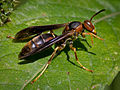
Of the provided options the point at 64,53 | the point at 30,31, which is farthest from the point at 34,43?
the point at 64,53

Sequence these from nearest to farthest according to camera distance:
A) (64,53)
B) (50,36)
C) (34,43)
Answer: (34,43) → (50,36) → (64,53)

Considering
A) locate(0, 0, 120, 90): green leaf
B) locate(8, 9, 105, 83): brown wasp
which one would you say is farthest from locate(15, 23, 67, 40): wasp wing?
locate(0, 0, 120, 90): green leaf

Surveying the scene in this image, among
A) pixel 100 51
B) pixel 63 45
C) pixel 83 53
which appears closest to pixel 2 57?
pixel 63 45

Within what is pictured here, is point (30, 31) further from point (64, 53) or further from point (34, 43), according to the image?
point (64, 53)

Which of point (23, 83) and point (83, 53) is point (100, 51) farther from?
point (23, 83)

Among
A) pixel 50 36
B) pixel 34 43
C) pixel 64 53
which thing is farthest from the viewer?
pixel 64 53

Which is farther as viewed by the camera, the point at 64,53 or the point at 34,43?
the point at 64,53

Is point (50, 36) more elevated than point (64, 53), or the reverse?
point (50, 36)
